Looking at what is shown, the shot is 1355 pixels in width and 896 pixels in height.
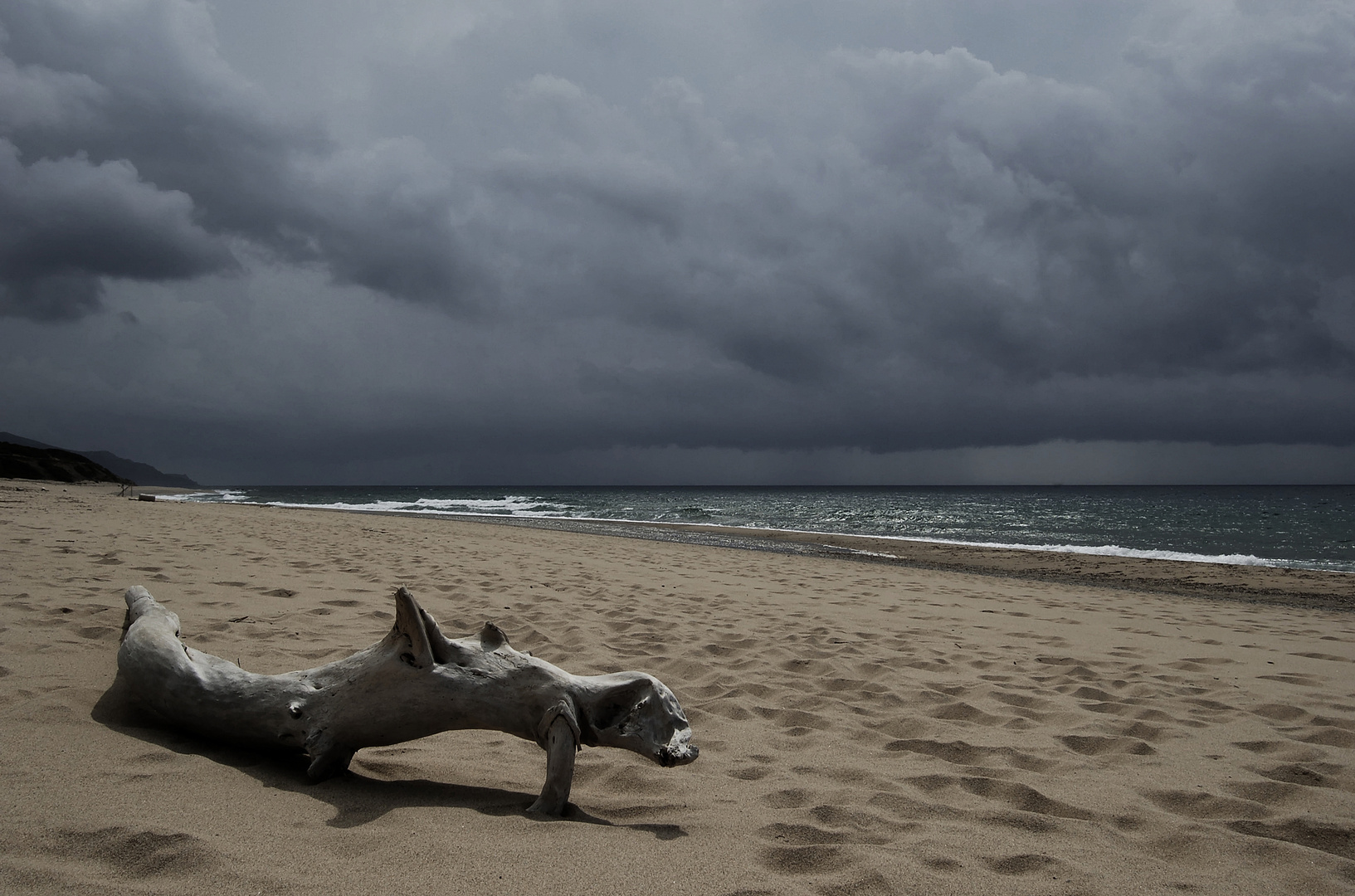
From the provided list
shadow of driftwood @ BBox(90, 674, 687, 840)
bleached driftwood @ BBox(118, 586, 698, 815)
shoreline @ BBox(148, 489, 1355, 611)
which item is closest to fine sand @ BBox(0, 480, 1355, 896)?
shadow of driftwood @ BBox(90, 674, 687, 840)

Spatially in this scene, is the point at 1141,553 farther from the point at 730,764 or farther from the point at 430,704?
the point at 430,704

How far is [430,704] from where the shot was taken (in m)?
2.73

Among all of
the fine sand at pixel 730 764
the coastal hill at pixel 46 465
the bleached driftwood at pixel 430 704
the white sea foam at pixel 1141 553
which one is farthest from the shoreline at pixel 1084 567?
the coastal hill at pixel 46 465

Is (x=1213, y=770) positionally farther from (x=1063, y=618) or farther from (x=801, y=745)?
(x=1063, y=618)

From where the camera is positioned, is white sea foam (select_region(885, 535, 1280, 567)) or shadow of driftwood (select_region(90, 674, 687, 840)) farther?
white sea foam (select_region(885, 535, 1280, 567))

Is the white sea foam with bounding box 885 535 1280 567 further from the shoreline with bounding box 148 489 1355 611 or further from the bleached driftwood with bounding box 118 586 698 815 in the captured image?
the bleached driftwood with bounding box 118 586 698 815

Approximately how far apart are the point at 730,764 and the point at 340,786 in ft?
5.53

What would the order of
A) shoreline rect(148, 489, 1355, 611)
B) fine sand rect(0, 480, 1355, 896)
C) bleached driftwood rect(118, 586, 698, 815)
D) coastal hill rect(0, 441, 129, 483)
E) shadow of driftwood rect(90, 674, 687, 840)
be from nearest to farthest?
fine sand rect(0, 480, 1355, 896), shadow of driftwood rect(90, 674, 687, 840), bleached driftwood rect(118, 586, 698, 815), shoreline rect(148, 489, 1355, 611), coastal hill rect(0, 441, 129, 483)

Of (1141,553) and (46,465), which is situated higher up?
(46,465)

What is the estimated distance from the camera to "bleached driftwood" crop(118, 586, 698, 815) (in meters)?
2.68

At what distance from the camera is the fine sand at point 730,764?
210cm

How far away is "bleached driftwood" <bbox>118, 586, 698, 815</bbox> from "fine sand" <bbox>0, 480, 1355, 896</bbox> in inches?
6.4

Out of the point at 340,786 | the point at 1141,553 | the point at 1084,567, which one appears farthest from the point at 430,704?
the point at 1141,553

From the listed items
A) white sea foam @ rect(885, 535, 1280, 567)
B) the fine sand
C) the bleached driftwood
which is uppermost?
the bleached driftwood
